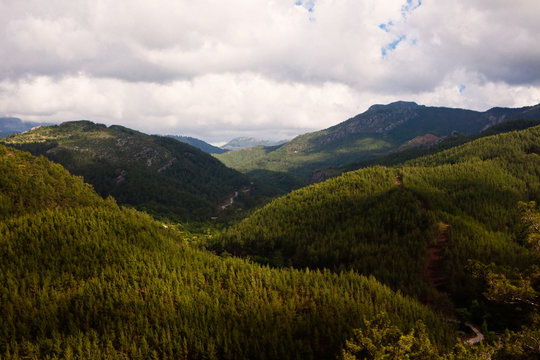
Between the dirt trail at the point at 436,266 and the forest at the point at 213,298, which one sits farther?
the dirt trail at the point at 436,266

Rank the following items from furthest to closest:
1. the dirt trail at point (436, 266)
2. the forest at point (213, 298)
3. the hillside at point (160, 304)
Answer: the dirt trail at point (436, 266) < the hillside at point (160, 304) < the forest at point (213, 298)

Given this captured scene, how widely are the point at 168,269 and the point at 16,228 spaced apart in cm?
9574

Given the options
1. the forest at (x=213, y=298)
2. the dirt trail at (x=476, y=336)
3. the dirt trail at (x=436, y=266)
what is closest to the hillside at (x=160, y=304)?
the forest at (x=213, y=298)

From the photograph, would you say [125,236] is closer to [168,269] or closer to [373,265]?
[168,269]

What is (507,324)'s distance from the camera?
133500mm

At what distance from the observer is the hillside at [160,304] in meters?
105

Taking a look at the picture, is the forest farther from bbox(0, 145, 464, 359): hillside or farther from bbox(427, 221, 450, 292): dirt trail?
bbox(427, 221, 450, 292): dirt trail

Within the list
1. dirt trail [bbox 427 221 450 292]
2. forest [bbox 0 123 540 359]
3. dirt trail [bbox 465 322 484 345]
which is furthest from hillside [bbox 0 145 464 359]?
dirt trail [bbox 427 221 450 292]

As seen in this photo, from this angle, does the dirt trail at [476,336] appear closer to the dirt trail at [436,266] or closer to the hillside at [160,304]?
the hillside at [160,304]

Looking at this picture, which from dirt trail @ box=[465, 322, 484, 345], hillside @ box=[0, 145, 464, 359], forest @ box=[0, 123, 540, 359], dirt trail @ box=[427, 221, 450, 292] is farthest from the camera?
dirt trail @ box=[427, 221, 450, 292]

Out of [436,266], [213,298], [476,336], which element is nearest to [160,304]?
[213,298]

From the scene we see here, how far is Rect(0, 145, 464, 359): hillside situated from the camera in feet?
345

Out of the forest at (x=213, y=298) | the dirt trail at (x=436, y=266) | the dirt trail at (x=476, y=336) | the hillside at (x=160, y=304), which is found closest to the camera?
the forest at (x=213, y=298)

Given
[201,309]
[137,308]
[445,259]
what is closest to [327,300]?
[201,309]
